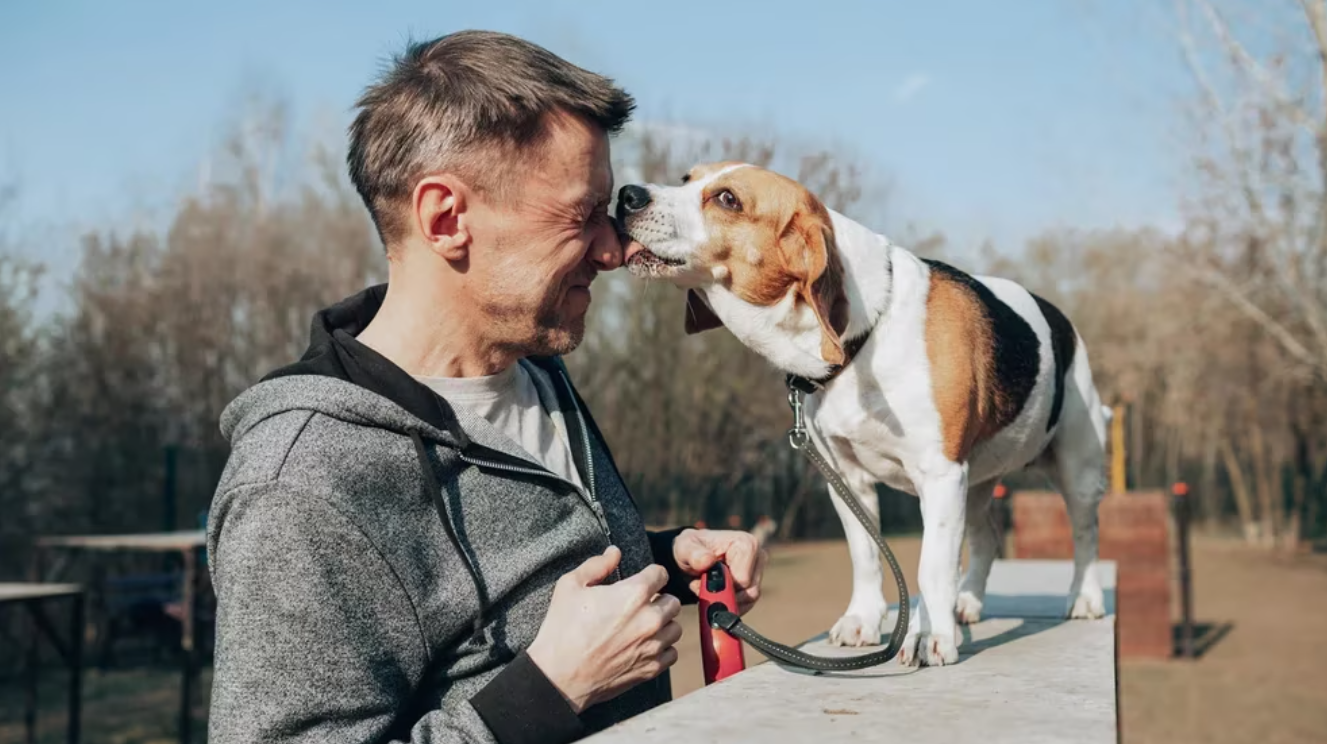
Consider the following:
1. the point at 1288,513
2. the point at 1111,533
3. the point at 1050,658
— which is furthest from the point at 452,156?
the point at 1288,513

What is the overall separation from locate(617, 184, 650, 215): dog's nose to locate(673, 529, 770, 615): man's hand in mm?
675

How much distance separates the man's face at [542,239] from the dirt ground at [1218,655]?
14.5ft

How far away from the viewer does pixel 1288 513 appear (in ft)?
88.7

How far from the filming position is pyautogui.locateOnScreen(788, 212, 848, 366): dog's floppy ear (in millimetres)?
2500

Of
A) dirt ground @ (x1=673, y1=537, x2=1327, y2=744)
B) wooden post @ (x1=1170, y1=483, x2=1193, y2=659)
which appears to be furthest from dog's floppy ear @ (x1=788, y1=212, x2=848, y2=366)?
wooden post @ (x1=1170, y1=483, x2=1193, y2=659)

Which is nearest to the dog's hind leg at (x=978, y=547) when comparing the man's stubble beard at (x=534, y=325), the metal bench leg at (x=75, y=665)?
the man's stubble beard at (x=534, y=325)

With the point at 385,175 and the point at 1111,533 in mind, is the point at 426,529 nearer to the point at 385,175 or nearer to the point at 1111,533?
the point at 385,175

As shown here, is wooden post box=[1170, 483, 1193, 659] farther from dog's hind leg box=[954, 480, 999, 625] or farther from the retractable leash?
the retractable leash

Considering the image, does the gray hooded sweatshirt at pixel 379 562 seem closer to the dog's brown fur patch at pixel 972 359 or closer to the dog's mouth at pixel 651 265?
the dog's mouth at pixel 651 265

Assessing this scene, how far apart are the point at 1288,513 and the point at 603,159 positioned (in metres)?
28.5

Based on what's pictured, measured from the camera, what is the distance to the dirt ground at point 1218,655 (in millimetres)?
9250

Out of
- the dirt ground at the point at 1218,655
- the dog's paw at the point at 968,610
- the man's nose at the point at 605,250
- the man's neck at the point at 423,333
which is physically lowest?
the dirt ground at the point at 1218,655

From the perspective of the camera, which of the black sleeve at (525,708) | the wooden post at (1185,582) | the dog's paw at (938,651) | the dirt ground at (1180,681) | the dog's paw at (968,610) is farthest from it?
the wooden post at (1185,582)

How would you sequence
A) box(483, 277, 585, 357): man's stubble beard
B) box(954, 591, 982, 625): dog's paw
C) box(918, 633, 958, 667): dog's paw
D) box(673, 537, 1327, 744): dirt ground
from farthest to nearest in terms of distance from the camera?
1. box(673, 537, 1327, 744): dirt ground
2. box(954, 591, 982, 625): dog's paw
3. box(918, 633, 958, 667): dog's paw
4. box(483, 277, 585, 357): man's stubble beard
